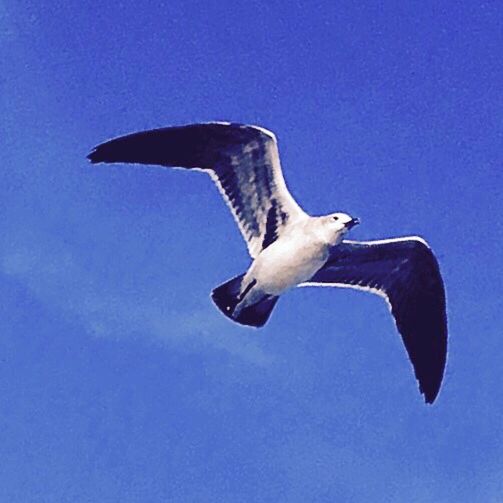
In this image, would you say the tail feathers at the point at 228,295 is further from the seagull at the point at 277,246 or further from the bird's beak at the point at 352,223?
the bird's beak at the point at 352,223

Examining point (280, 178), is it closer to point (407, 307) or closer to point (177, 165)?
point (177, 165)

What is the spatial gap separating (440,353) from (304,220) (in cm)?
373

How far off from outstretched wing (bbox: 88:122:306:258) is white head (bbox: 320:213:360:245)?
0.62 meters

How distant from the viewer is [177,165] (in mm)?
21594

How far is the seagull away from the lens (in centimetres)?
2089

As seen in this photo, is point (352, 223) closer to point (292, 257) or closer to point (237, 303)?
point (292, 257)

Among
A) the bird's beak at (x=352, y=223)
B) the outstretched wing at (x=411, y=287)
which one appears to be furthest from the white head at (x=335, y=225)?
the outstretched wing at (x=411, y=287)

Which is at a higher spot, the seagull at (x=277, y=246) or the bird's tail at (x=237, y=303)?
the seagull at (x=277, y=246)

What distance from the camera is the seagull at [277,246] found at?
2089 centimetres

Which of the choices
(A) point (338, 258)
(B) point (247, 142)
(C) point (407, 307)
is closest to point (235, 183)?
(B) point (247, 142)

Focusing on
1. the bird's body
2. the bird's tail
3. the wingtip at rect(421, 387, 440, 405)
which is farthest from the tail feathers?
the wingtip at rect(421, 387, 440, 405)

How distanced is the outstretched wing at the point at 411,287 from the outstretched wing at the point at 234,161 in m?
1.46

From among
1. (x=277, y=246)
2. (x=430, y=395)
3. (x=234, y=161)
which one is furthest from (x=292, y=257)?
(x=430, y=395)

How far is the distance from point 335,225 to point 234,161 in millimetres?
2073
